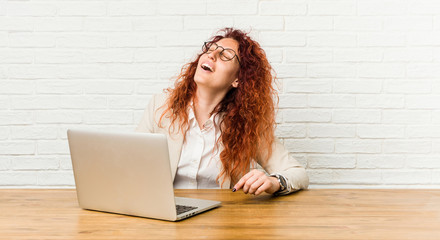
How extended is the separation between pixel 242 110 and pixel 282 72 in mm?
447

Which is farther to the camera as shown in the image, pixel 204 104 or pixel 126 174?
pixel 204 104

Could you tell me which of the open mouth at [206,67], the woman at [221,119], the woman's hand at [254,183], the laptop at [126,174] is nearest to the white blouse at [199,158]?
the woman at [221,119]

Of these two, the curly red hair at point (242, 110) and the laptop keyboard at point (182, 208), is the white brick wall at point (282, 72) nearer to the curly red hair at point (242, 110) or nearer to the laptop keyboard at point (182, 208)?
the curly red hair at point (242, 110)

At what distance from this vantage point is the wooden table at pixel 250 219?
1.22 m

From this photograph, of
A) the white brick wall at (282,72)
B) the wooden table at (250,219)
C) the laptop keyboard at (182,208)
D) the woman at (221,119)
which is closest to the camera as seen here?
the wooden table at (250,219)

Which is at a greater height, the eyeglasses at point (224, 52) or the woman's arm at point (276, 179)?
the eyeglasses at point (224, 52)

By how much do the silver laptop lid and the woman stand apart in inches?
27.7

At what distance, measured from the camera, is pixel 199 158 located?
83.6 inches

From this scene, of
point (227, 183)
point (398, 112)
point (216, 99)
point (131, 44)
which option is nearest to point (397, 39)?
point (398, 112)

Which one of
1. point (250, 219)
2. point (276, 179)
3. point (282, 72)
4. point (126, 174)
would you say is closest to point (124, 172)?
point (126, 174)

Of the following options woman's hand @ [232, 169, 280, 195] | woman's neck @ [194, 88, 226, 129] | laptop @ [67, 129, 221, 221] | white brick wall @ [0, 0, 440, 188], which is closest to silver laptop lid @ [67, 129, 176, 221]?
laptop @ [67, 129, 221, 221]

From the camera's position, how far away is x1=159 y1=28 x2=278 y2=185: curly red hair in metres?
2.12

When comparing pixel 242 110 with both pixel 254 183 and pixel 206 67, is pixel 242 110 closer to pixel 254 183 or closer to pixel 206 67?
pixel 206 67

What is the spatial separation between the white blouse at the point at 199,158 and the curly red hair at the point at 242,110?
40 mm
